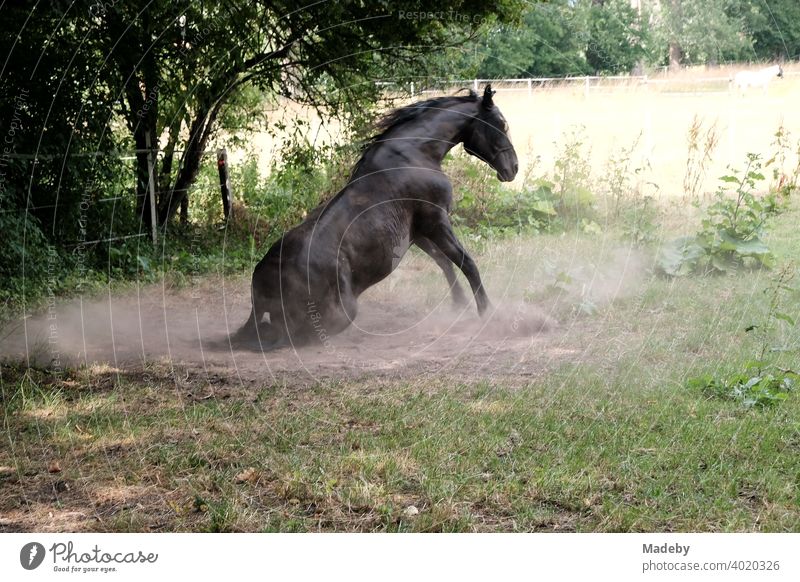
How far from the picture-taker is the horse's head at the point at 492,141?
7059 millimetres

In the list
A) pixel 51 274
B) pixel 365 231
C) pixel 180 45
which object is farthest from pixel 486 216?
pixel 51 274

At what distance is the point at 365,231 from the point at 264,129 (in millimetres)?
3090

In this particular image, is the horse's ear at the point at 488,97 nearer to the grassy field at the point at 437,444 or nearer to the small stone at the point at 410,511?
the grassy field at the point at 437,444

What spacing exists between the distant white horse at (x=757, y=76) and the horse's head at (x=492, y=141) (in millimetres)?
1824

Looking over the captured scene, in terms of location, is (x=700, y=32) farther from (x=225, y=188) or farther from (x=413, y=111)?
(x=225, y=188)

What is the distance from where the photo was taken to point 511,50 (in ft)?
21.5

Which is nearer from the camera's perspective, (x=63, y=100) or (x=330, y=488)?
(x=330, y=488)

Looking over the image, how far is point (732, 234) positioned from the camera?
6.61 meters

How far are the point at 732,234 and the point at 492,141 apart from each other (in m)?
1.91

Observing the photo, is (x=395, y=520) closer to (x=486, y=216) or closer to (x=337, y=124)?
(x=486, y=216)

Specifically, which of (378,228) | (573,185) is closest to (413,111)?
(378,228)

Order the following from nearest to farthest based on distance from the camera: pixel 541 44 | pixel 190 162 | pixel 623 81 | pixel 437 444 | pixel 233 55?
pixel 437 444
pixel 623 81
pixel 541 44
pixel 233 55
pixel 190 162

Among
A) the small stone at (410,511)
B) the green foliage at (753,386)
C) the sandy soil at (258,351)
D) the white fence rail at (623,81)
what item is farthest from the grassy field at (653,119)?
the small stone at (410,511)

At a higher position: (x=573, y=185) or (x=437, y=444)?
(x=573, y=185)
